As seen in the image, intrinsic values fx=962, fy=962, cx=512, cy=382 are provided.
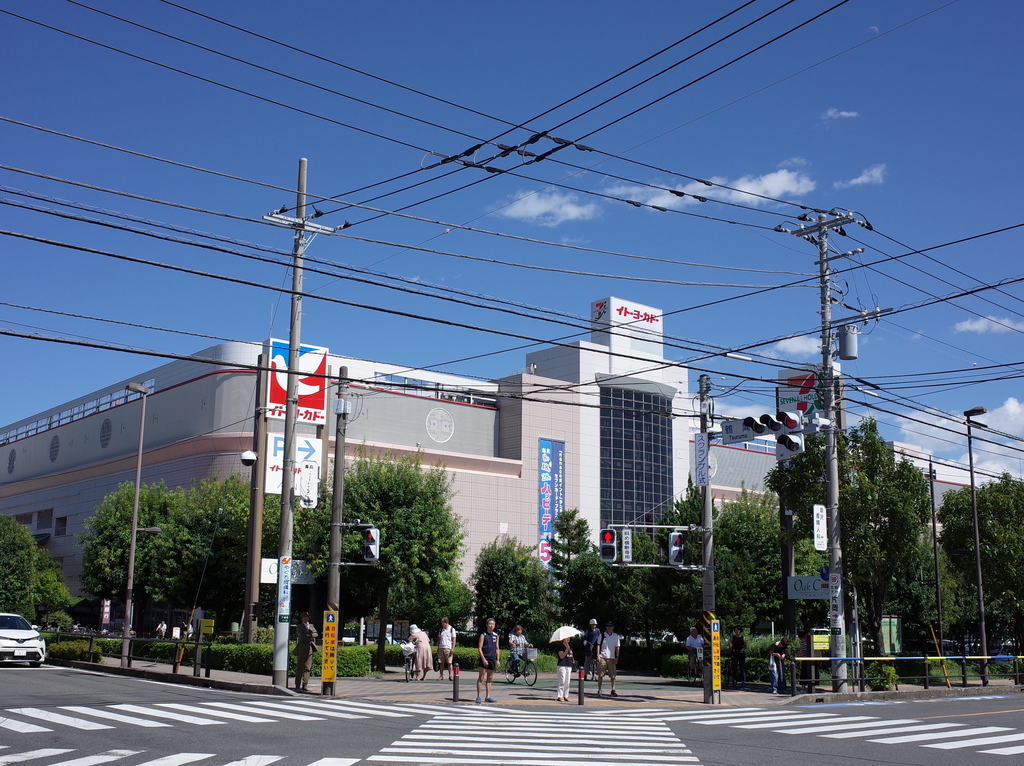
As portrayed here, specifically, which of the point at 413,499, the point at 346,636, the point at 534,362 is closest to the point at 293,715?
the point at 413,499

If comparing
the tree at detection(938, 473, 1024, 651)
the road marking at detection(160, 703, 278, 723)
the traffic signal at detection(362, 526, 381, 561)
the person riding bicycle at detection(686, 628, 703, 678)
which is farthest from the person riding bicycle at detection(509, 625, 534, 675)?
the tree at detection(938, 473, 1024, 651)

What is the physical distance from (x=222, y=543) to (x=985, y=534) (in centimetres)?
3350

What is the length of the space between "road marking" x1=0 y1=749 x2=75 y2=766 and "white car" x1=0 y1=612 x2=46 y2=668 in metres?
17.9

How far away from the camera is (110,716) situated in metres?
15.7

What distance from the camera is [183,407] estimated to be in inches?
2881

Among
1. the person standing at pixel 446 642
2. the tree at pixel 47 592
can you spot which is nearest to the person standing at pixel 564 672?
the person standing at pixel 446 642

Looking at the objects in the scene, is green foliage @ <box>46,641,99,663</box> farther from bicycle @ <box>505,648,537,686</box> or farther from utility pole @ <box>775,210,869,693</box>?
utility pole @ <box>775,210,869,693</box>

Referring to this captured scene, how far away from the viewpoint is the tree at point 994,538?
1384 inches

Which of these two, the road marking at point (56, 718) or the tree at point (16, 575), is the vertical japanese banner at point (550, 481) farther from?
the road marking at point (56, 718)

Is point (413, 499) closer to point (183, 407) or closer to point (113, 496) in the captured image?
point (113, 496)

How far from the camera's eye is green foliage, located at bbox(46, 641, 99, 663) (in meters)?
30.6

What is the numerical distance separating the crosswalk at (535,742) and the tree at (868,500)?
10868 mm

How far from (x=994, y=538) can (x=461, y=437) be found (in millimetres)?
47853

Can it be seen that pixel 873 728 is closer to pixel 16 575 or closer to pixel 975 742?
pixel 975 742
